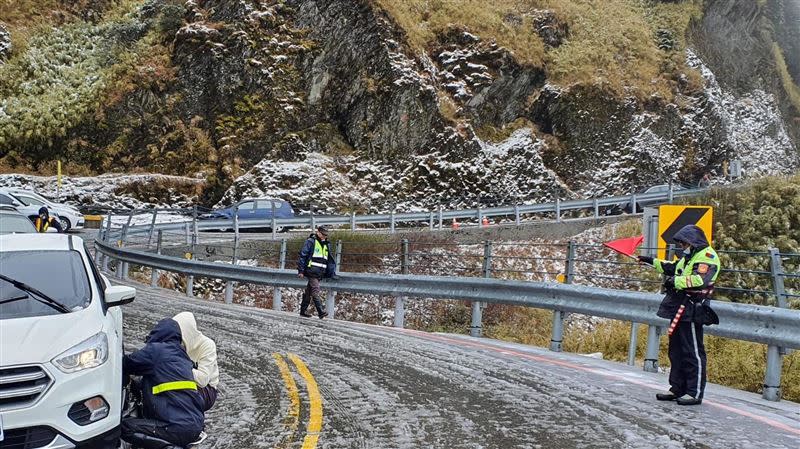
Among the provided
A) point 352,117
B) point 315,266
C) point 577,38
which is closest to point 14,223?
point 315,266

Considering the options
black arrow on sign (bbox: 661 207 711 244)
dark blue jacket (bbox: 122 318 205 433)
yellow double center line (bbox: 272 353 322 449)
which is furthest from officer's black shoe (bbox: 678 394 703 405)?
dark blue jacket (bbox: 122 318 205 433)

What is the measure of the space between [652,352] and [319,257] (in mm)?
7901

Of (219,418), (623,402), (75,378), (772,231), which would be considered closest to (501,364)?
(623,402)

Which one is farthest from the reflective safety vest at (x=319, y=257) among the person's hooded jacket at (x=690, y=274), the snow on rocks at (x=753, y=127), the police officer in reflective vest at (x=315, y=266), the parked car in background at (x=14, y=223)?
the snow on rocks at (x=753, y=127)

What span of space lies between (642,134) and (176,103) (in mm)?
23854

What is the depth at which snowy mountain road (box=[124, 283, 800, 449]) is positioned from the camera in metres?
5.83

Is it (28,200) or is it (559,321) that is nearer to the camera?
(559,321)

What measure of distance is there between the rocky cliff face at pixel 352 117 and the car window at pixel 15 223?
20695 millimetres

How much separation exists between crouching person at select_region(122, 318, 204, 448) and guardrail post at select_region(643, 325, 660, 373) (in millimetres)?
6311

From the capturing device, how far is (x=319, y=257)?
620 inches

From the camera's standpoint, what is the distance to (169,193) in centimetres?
3281

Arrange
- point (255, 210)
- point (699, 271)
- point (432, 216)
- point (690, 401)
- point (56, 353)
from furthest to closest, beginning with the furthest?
1. point (432, 216)
2. point (255, 210)
3. point (699, 271)
4. point (690, 401)
5. point (56, 353)

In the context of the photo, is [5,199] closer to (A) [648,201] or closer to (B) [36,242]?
(B) [36,242]

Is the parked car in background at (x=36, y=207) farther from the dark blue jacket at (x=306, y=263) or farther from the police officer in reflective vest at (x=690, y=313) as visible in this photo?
the police officer in reflective vest at (x=690, y=313)
